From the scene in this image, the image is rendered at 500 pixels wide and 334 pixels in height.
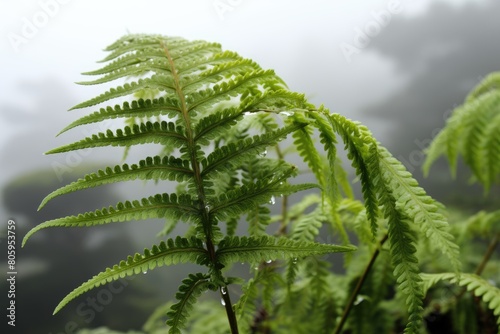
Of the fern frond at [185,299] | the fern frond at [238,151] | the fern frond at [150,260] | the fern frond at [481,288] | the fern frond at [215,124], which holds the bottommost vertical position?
the fern frond at [481,288]

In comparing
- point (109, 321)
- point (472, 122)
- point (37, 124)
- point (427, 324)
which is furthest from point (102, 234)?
point (472, 122)

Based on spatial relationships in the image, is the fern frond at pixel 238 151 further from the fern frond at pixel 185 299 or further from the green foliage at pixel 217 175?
the fern frond at pixel 185 299

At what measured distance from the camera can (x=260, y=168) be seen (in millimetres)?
744

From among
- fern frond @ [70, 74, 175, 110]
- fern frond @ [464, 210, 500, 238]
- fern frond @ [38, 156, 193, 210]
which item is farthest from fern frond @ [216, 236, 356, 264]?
fern frond @ [464, 210, 500, 238]

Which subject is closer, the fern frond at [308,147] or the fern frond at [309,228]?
the fern frond at [308,147]

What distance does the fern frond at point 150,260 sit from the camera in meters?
0.47

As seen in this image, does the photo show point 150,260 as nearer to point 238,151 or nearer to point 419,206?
point 238,151

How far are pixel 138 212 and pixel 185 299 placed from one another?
12 centimetres

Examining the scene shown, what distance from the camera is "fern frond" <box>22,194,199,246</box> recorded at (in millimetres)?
484

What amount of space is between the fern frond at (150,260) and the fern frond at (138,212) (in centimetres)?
3

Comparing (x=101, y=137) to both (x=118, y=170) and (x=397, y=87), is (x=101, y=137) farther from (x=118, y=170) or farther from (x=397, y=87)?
(x=397, y=87)

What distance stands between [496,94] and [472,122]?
0.16m

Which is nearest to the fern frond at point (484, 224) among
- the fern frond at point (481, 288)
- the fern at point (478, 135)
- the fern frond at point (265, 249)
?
the fern at point (478, 135)

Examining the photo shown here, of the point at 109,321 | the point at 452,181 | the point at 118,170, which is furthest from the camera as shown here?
the point at 452,181
